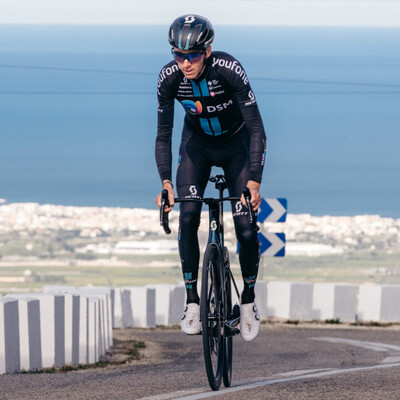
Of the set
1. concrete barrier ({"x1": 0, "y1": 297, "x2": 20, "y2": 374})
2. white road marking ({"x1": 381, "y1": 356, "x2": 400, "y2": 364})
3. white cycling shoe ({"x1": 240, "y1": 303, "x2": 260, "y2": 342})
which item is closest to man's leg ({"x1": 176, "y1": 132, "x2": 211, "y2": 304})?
white cycling shoe ({"x1": 240, "y1": 303, "x2": 260, "y2": 342})

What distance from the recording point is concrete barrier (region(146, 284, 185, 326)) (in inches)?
897

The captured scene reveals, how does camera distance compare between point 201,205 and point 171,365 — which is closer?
point 201,205

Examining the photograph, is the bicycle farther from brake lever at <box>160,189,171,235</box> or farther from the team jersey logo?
the team jersey logo

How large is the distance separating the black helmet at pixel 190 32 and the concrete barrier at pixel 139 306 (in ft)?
46.7

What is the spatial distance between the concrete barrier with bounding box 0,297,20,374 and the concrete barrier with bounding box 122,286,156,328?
31.1 ft

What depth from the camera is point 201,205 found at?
890cm

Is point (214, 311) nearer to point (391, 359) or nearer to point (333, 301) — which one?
point (391, 359)

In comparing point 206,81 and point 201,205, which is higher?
point 206,81

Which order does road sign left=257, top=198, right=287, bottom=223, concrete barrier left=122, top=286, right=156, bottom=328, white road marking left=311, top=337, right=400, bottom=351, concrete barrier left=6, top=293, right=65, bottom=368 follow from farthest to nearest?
road sign left=257, top=198, right=287, bottom=223 < concrete barrier left=122, top=286, right=156, bottom=328 < white road marking left=311, top=337, right=400, bottom=351 < concrete barrier left=6, top=293, right=65, bottom=368

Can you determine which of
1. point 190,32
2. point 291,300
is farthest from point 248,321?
point 291,300

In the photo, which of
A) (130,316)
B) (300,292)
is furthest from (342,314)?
(130,316)

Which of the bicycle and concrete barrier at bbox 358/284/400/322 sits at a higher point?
the bicycle

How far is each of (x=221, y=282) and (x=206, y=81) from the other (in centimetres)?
170

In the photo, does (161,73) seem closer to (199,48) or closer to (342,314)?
(199,48)
